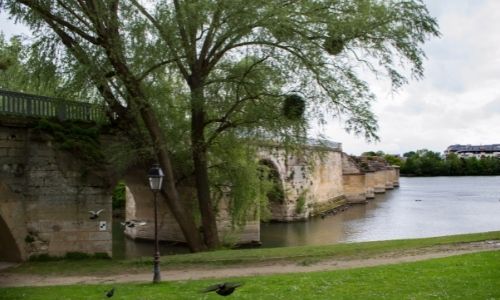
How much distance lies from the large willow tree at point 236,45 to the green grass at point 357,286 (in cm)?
491

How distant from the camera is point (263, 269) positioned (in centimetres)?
1135

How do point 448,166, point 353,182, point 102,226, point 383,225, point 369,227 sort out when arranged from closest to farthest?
point 102,226
point 369,227
point 383,225
point 353,182
point 448,166

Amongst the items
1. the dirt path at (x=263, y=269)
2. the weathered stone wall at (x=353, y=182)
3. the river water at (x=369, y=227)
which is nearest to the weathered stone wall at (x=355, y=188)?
the weathered stone wall at (x=353, y=182)

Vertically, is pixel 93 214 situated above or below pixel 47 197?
below

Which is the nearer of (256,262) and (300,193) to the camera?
(256,262)

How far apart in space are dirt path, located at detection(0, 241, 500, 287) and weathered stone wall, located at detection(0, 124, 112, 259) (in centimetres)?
256

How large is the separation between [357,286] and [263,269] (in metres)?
3.33

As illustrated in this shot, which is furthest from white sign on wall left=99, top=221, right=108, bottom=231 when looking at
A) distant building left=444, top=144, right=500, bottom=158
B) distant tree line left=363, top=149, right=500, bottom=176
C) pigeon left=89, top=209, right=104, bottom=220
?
distant building left=444, top=144, right=500, bottom=158

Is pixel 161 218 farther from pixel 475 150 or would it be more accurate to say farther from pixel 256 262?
pixel 475 150

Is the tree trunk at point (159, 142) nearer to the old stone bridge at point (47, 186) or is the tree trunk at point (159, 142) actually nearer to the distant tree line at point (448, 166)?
the old stone bridge at point (47, 186)

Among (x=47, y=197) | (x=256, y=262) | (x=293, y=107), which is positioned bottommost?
(x=256, y=262)

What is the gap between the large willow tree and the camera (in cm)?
1312

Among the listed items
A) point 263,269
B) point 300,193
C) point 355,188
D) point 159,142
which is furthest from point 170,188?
point 355,188

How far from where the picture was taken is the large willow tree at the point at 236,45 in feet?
43.1
